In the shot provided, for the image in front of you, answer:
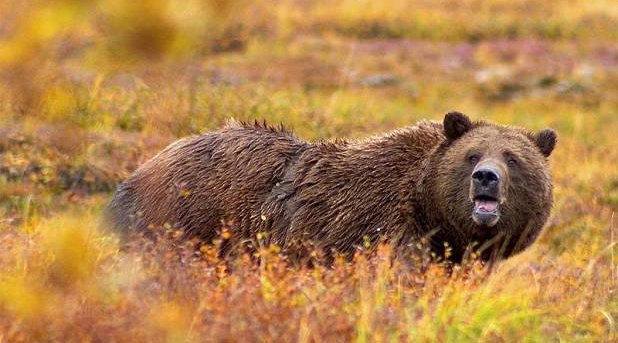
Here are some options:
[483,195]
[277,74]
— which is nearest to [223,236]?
[483,195]

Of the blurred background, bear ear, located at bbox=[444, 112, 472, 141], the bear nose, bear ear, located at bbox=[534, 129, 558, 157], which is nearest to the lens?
the blurred background

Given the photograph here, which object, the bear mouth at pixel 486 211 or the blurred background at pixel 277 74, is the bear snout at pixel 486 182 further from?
the blurred background at pixel 277 74

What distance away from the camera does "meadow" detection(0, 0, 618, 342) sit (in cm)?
346

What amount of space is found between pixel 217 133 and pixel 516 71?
1728cm

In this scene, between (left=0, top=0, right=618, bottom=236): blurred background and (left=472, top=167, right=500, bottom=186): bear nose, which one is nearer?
(left=0, top=0, right=618, bottom=236): blurred background

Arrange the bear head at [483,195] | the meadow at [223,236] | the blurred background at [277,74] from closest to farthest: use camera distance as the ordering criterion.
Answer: the blurred background at [277,74] < the meadow at [223,236] < the bear head at [483,195]

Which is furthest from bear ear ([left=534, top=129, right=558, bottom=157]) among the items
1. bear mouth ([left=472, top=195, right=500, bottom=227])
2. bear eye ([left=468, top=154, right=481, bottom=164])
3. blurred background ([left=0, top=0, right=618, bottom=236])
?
blurred background ([left=0, top=0, right=618, bottom=236])

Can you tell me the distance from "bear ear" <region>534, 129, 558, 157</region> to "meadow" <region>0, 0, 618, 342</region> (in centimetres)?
74

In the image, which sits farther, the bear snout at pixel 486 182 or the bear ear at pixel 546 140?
the bear ear at pixel 546 140

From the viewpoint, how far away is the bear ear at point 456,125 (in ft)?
22.5

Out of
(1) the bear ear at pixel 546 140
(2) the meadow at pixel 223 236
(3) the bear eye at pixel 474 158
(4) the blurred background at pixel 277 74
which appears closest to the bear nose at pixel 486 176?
(3) the bear eye at pixel 474 158

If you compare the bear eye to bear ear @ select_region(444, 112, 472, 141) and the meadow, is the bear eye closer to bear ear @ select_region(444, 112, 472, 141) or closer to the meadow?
bear ear @ select_region(444, 112, 472, 141)

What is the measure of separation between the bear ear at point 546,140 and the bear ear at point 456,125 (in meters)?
0.44

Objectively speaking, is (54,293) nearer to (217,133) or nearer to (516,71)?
(217,133)
